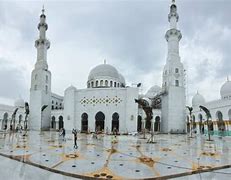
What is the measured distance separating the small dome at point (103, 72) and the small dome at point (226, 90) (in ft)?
61.6

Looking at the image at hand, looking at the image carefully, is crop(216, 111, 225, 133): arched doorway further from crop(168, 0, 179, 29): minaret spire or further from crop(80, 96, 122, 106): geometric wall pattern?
crop(168, 0, 179, 29): minaret spire

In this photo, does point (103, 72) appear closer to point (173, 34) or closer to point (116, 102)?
point (116, 102)

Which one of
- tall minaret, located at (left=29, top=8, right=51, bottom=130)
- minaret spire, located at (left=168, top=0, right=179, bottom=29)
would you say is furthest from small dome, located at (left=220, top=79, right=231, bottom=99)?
tall minaret, located at (left=29, top=8, right=51, bottom=130)

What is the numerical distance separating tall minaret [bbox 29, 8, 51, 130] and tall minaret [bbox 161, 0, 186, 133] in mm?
20208

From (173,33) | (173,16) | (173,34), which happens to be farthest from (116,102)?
(173,16)

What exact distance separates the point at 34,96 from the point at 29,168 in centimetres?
3375

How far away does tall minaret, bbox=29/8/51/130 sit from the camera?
1436 inches

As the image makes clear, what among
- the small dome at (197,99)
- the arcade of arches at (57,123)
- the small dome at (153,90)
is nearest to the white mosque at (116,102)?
the arcade of arches at (57,123)

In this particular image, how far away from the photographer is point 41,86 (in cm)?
3738

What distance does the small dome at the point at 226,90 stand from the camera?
35375 mm

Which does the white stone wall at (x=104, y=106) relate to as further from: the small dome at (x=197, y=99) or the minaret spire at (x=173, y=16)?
the small dome at (x=197, y=99)

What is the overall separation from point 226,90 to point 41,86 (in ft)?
105

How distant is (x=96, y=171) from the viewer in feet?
17.6

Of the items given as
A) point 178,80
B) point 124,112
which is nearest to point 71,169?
point 124,112
